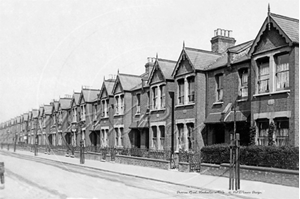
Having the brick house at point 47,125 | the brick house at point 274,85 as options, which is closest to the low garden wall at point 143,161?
the brick house at point 274,85

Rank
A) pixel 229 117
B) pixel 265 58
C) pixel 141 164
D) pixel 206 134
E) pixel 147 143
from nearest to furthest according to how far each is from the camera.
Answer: pixel 265 58, pixel 229 117, pixel 206 134, pixel 141 164, pixel 147 143

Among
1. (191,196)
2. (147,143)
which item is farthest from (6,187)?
(147,143)

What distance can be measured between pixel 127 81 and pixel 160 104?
30.2ft

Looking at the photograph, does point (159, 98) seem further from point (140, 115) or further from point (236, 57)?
point (236, 57)

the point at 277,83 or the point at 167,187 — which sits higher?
the point at 277,83

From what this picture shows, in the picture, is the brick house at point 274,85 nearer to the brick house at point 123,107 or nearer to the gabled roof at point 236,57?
the gabled roof at point 236,57

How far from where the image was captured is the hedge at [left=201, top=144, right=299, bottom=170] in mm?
17016

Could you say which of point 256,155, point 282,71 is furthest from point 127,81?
point 256,155

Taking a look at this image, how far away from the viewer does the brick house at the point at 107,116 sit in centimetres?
4164

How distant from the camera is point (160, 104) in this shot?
106 ft

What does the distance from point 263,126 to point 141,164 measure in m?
11.8

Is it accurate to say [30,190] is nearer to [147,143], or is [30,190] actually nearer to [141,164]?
[141,164]

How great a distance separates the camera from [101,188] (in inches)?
656

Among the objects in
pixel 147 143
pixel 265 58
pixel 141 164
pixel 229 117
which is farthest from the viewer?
pixel 147 143
